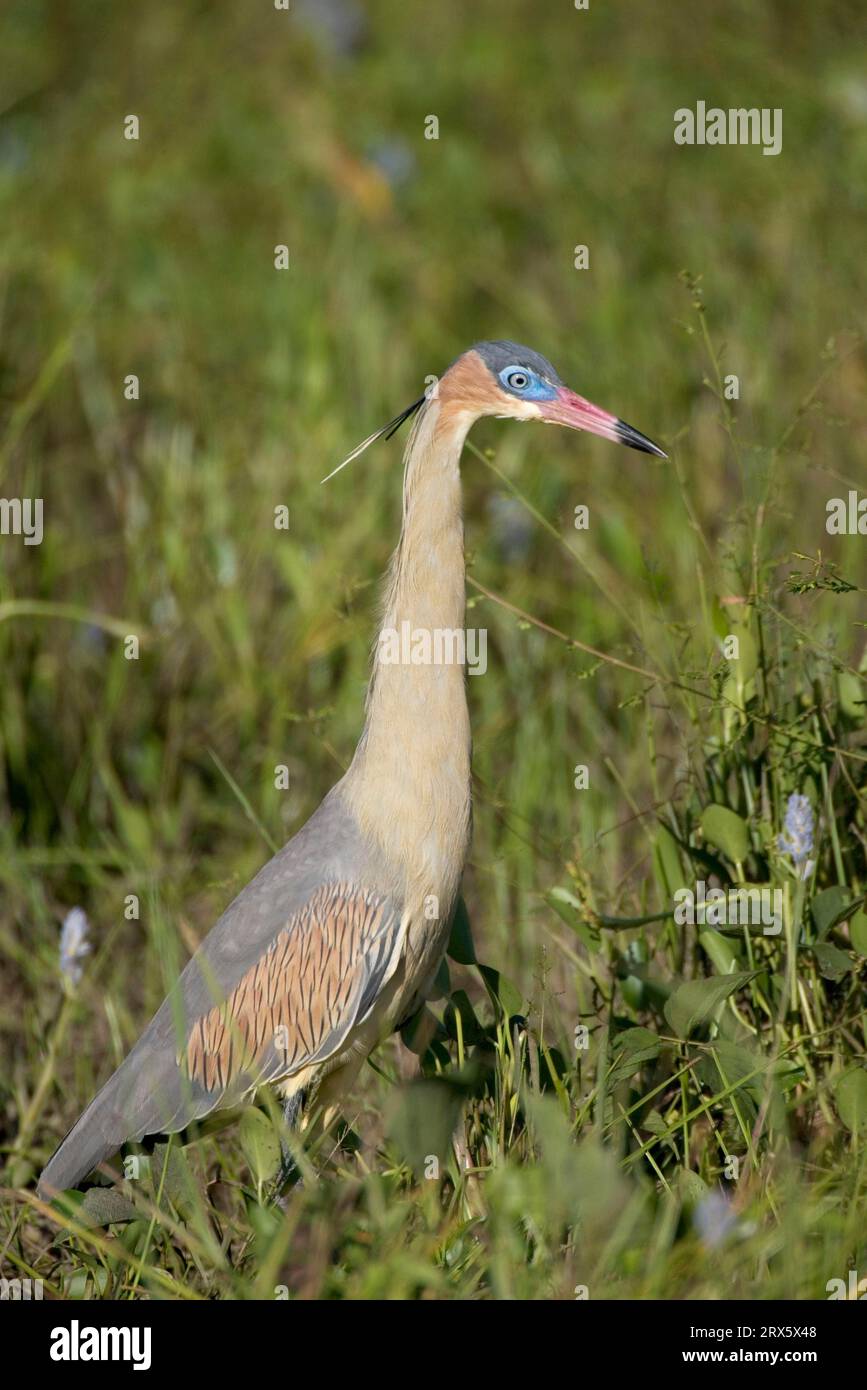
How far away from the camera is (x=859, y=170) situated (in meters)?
6.19

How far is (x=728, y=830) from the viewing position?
10.2 ft

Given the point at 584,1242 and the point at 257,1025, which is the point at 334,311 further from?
the point at 584,1242

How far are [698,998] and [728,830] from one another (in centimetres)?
39

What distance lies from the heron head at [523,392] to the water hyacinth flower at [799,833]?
2.29ft

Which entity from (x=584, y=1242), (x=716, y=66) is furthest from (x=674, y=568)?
(x=716, y=66)

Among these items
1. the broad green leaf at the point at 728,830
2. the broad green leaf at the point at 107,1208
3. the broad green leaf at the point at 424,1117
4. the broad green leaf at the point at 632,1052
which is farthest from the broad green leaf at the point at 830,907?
the broad green leaf at the point at 107,1208

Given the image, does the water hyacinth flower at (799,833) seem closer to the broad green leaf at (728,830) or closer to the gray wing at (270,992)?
the broad green leaf at (728,830)

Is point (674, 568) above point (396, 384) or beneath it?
beneath

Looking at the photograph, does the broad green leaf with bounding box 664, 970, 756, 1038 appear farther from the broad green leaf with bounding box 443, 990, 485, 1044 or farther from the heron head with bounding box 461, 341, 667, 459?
the heron head with bounding box 461, 341, 667, 459

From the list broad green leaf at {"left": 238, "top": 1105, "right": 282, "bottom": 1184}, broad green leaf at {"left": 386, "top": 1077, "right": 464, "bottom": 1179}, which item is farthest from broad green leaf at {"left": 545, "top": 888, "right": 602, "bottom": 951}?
broad green leaf at {"left": 238, "top": 1105, "right": 282, "bottom": 1184}

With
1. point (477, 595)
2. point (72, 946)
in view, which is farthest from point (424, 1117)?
point (477, 595)

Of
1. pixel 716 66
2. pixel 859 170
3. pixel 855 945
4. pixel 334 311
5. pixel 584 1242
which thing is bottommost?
pixel 584 1242

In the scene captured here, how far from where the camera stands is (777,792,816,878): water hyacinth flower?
2.90m

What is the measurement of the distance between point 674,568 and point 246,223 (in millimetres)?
3565
